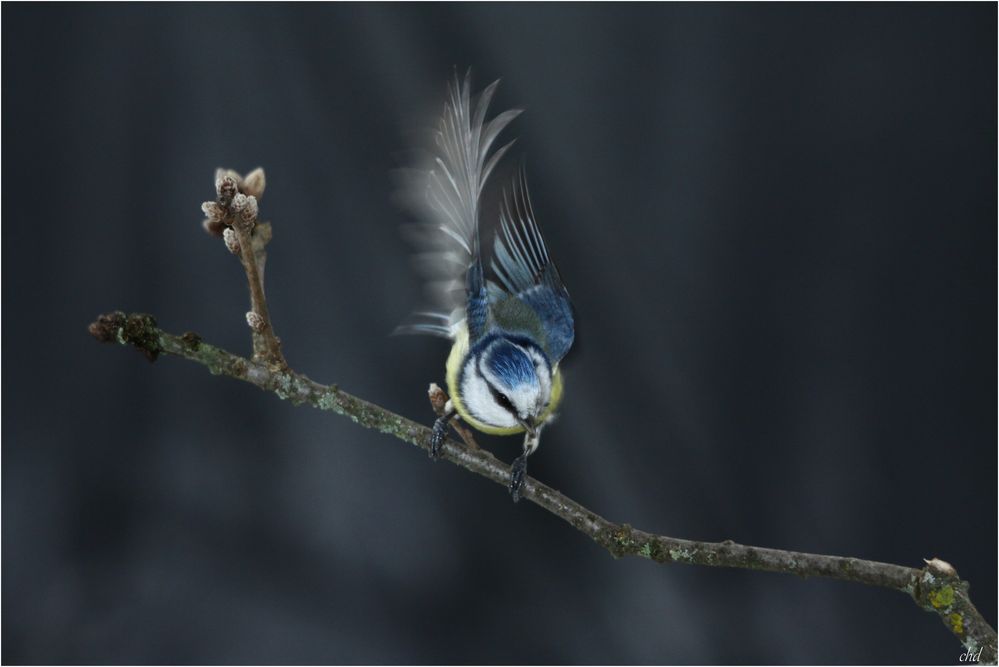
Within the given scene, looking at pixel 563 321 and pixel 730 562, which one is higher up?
pixel 563 321

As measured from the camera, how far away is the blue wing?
711 mm

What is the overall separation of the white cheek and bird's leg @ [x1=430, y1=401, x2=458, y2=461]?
0.03 meters

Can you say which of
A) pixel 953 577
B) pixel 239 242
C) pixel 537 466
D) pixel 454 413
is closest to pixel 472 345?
pixel 454 413

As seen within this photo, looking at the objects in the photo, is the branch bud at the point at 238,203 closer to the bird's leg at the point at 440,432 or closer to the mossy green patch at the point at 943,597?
the bird's leg at the point at 440,432

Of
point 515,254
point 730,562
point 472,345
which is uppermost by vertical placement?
point 515,254

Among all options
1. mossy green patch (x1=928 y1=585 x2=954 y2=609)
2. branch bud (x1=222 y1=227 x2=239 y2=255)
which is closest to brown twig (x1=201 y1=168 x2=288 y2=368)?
branch bud (x1=222 y1=227 x2=239 y2=255)

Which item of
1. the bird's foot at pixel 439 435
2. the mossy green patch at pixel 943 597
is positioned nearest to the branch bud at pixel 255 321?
the bird's foot at pixel 439 435

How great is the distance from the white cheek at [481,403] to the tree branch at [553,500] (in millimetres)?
29

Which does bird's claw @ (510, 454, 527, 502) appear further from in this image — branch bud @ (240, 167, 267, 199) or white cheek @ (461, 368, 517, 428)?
branch bud @ (240, 167, 267, 199)

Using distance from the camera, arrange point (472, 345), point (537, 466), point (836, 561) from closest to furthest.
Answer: point (836, 561), point (472, 345), point (537, 466)

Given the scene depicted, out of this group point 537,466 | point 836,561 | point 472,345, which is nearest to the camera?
point 836,561

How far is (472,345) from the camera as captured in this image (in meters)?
0.67

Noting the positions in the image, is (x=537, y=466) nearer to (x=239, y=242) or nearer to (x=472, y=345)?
(x=472, y=345)

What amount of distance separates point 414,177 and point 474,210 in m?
0.05
